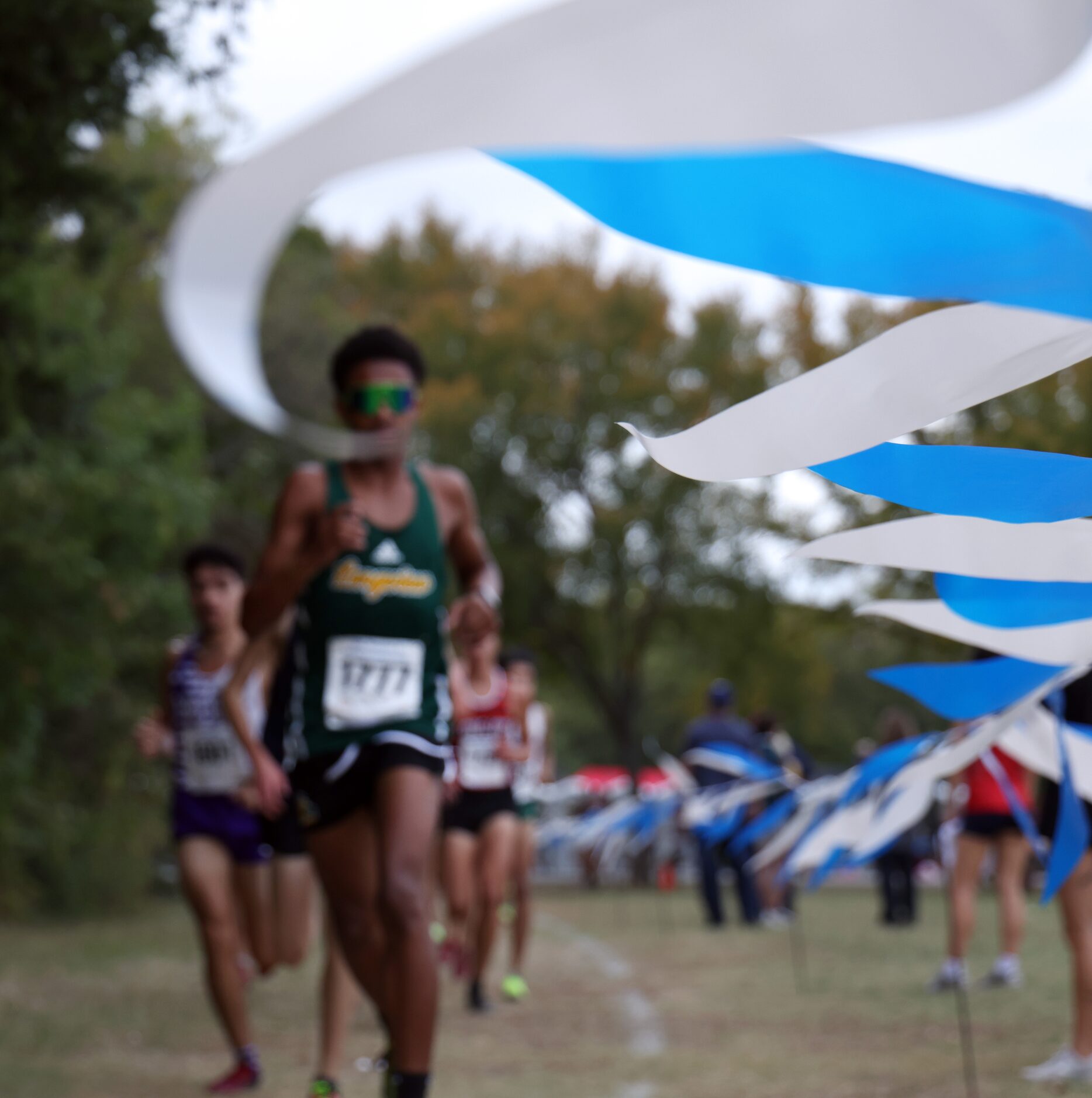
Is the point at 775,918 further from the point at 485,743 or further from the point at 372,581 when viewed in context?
the point at 372,581

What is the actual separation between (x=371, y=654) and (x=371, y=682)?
0.08 m

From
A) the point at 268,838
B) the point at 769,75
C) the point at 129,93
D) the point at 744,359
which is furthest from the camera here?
the point at 744,359

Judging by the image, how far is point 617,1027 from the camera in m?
7.06

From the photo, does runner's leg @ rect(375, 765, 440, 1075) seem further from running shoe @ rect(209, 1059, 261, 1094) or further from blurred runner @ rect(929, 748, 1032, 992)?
blurred runner @ rect(929, 748, 1032, 992)

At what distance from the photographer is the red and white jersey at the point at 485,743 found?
8.45m

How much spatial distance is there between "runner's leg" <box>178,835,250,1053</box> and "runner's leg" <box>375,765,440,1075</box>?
5.79ft

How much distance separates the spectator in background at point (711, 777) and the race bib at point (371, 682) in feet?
34.4

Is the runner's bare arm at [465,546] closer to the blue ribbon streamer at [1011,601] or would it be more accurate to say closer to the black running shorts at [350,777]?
the black running shorts at [350,777]

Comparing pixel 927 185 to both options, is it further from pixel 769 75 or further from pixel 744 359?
pixel 744 359

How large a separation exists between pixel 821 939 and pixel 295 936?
7.74 metres

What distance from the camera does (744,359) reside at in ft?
91.4

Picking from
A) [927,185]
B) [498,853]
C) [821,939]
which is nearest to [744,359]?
[821,939]

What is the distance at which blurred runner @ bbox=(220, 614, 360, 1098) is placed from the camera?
14.2 ft

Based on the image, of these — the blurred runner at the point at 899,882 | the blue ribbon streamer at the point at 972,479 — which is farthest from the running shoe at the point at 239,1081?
the blurred runner at the point at 899,882
